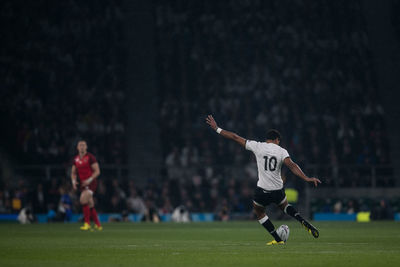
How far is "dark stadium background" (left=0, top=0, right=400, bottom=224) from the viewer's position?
109ft

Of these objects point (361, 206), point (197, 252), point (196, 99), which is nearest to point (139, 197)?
point (196, 99)

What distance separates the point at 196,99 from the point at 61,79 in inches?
263

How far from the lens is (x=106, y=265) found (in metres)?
11.2

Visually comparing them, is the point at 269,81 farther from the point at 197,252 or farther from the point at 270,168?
the point at 197,252

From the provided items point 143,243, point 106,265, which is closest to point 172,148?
point 143,243

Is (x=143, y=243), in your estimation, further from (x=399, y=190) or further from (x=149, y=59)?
(x=149, y=59)

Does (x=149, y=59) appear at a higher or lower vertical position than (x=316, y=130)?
higher

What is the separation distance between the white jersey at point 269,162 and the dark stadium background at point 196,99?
16.8 m

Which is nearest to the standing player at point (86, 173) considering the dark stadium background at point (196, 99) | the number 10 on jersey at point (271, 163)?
the number 10 on jersey at point (271, 163)

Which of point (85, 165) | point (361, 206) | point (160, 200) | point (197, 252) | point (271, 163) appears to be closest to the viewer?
point (197, 252)

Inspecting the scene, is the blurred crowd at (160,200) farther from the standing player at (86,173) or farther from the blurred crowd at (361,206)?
the standing player at (86,173)

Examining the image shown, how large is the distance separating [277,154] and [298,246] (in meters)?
1.78

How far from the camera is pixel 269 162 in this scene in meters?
15.2

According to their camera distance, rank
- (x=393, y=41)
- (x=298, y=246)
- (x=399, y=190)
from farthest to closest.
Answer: (x=393, y=41)
(x=399, y=190)
(x=298, y=246)
